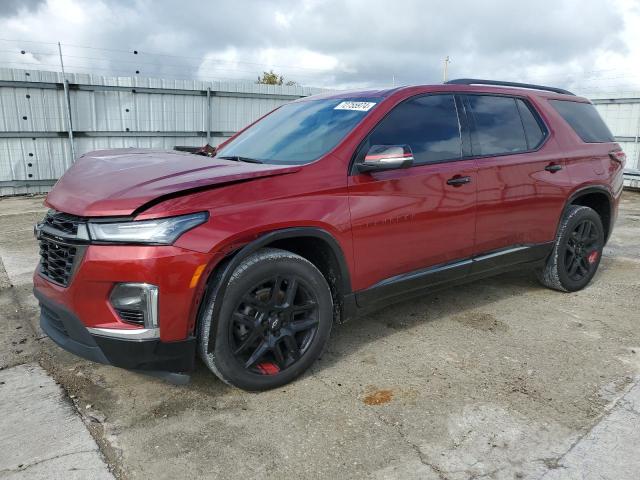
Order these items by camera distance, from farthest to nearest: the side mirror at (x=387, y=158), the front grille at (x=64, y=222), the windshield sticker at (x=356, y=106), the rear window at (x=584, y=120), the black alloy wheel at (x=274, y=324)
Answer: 1. the rear window at (x=584, y=120)
2. the windshield sticker at (x=356, y=106)
3. the side mirror at (x=387, y=158)
4. the black alloy wheel at (x=274, y=324)
5. the front grille at (x=64, y=222)

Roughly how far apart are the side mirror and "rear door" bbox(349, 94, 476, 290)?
10cm

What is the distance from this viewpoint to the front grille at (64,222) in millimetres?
2525

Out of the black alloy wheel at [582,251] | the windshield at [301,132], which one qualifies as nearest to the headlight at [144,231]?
the windshield at [301,132]

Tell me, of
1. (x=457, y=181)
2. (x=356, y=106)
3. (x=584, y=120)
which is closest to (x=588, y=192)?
(x=584, y=120)

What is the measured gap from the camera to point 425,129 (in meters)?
3.46

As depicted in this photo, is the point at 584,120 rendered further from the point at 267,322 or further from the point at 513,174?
the point at 267,322

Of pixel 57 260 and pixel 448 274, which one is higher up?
pixel 57 260

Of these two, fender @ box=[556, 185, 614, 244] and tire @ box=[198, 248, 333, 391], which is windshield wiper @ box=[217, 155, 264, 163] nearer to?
tire @ box=[198, 248, 333, 391]

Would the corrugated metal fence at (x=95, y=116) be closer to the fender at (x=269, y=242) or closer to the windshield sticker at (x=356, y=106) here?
the windshield sticker at (x=356, y=106)

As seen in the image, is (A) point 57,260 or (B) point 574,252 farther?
(B) point 574,252

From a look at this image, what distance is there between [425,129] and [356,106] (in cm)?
50

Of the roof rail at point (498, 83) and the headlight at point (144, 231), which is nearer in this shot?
the headlight at point (144, 231)

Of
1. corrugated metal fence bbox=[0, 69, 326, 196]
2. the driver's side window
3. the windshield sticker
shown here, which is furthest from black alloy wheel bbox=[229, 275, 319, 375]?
corrugated metal fence bbox=[0, 69, 326, 196]

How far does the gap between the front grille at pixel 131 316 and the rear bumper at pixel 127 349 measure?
0.09m
